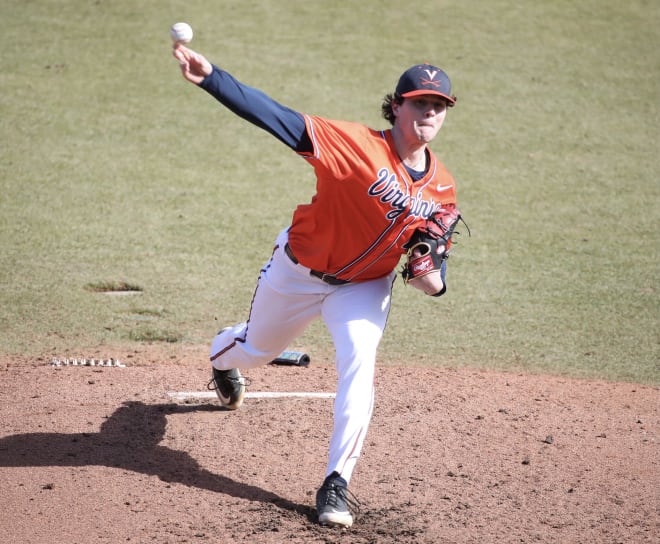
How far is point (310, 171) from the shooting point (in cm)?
953

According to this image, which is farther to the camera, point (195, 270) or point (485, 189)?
point (485, 189)

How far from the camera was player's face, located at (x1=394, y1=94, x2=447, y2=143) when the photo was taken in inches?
162

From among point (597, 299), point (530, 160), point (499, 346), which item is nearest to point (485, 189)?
point (530, 160)

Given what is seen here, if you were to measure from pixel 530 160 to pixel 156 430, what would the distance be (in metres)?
6.37

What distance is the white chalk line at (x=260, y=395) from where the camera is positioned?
5.36m

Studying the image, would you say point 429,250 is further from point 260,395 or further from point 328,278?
point 260,395

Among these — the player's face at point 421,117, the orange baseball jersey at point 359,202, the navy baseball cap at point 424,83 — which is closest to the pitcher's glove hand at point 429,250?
the orange baseball jersey at point 359,202

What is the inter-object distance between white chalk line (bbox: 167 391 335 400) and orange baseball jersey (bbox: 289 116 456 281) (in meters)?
1.33

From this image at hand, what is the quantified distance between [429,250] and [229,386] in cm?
152

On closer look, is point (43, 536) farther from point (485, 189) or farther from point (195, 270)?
point (485, 189)

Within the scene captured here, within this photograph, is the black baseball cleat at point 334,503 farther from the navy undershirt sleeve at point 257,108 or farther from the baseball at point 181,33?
the baseball at point 181,33

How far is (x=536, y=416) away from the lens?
208 inches

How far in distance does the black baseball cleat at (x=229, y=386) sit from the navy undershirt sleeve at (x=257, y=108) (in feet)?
5.09

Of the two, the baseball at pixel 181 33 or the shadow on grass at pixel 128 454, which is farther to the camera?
the shadow on grass at pixel 128 454
